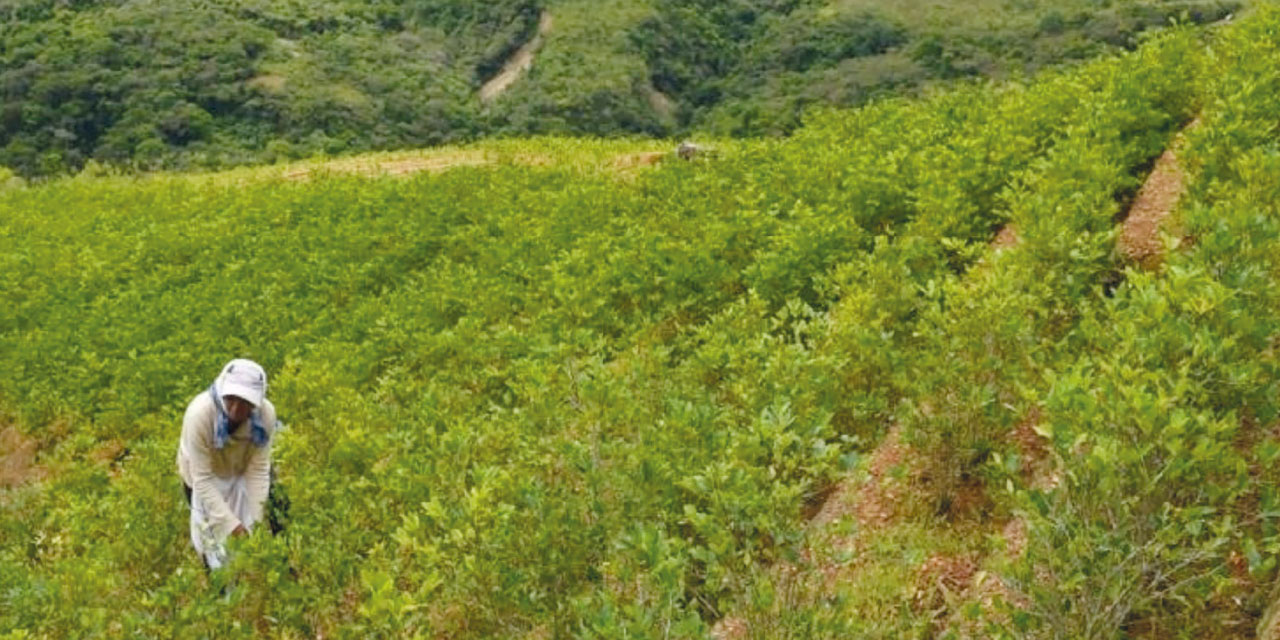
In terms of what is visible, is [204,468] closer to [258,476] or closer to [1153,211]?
[258,476]

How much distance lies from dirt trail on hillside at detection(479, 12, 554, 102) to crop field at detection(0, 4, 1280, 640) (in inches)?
2776

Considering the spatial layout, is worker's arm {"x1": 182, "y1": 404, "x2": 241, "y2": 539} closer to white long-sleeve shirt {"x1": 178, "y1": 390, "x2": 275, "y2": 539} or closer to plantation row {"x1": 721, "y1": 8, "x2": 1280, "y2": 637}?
white long-sleeve shirt {"x1": 178, "y1": 390, "x2": 275, "y2": 539}

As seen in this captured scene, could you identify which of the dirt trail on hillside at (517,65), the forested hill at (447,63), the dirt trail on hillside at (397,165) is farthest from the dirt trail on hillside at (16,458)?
the dirt trail on hillside at (517,65)

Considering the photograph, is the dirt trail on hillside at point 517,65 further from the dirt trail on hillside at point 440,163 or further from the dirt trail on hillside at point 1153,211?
the dirt trail on hillside at point 1153,211

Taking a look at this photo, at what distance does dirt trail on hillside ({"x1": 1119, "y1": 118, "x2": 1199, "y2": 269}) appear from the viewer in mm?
7383

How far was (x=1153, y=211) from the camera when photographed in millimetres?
8250

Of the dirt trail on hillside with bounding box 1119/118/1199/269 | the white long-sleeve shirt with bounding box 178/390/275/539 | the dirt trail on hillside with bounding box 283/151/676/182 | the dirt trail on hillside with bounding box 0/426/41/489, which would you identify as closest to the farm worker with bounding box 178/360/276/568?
the white long-sleeve shirt with bounding box 178/390/275/539

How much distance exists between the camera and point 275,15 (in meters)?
83.8

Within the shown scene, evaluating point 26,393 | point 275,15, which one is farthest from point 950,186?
point 275,15

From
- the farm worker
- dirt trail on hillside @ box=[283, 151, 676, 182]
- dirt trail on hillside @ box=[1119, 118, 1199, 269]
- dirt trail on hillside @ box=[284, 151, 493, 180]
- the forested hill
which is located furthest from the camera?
the forested hill

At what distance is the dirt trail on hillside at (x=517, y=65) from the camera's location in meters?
84.9

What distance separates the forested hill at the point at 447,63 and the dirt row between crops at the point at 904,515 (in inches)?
1160

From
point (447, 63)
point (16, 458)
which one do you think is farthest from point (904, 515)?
point (447, 63)

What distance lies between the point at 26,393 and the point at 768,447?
11190mm
